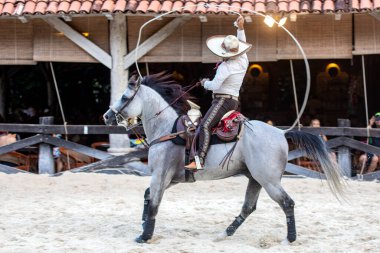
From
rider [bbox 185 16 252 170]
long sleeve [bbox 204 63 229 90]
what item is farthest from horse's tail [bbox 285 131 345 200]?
long sleeve [bbox 204 63 229 90]

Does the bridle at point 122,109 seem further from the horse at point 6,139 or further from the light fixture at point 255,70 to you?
the light fixture at point 255,70

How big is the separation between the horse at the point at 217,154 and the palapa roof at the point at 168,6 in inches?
139

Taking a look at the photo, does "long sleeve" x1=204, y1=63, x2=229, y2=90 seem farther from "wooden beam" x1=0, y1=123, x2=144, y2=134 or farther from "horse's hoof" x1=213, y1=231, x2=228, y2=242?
"wooden beam" x1=0, y1=123, x2=144, y2=134

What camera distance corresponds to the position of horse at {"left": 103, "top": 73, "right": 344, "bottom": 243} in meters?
7.07

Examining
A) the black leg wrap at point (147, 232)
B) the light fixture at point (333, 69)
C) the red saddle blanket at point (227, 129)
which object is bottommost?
the black leg wrap at point (147, 232)

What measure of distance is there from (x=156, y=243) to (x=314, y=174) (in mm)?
4935

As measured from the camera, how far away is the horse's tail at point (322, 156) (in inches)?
285

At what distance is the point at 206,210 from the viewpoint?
899cm

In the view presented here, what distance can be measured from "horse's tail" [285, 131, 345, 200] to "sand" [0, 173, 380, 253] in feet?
1.96

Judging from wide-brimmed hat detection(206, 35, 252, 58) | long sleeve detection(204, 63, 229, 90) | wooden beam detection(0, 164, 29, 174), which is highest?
wide-brimmed hat detection(206, 35, 252, 58)

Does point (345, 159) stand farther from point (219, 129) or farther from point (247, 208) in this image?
point (219, 129)

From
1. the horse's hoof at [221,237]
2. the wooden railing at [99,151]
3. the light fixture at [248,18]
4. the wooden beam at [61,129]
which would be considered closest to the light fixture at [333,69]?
the wooden railing at [99,151]

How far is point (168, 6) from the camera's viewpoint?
1123cm

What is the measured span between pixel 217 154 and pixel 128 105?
3.69ft
